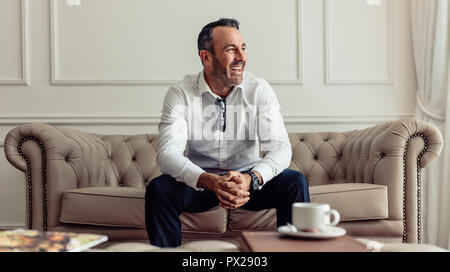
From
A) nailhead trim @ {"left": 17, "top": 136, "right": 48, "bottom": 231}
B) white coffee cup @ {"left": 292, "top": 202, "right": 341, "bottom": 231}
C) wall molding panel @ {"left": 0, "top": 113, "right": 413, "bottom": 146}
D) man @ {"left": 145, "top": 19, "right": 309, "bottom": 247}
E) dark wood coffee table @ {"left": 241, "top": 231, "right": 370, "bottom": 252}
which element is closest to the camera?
dark wood coffee table @ {"left": 241, "top": 231, "right": 370, "bottom": 252}

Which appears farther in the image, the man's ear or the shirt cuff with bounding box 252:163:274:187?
the man's ear

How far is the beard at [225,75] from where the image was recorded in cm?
196

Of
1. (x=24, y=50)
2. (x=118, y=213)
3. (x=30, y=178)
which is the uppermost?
(x=24, y=50)

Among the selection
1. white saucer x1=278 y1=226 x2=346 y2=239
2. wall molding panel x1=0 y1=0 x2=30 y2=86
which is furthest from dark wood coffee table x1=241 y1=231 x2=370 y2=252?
wall molding panel x1=0 y1=0 x2=30 y2=86

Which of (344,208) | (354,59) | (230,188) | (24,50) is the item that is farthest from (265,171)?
(24,50)

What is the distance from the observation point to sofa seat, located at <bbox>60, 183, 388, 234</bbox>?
1.91m

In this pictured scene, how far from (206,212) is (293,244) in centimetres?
100

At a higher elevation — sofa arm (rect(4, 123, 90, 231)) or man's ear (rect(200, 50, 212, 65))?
man's ear (rect(200, 50, 212, 65))

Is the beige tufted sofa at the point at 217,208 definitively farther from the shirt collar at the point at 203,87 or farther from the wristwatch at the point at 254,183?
the shirt collar at the point at 203,87

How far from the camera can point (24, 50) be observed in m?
2.84

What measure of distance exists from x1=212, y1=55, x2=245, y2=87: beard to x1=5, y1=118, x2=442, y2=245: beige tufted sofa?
52 cm

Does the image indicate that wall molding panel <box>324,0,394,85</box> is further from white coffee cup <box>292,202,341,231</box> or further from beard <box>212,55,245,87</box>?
white coffee cup <box>292,202,341,231</box>

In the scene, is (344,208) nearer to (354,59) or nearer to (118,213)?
(118,213)
